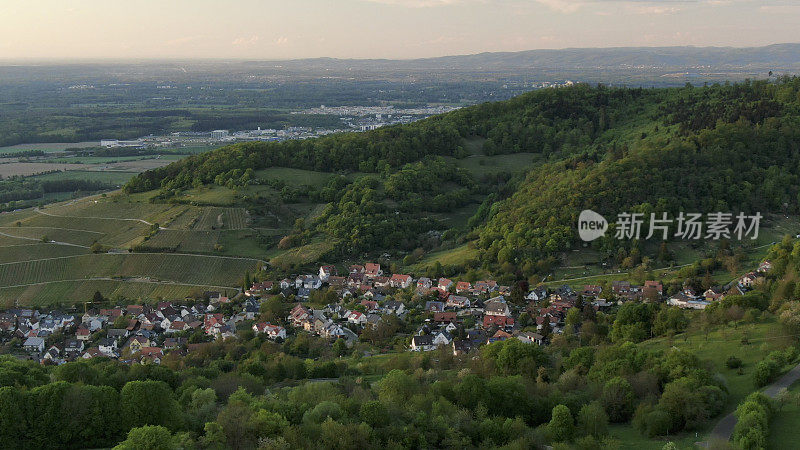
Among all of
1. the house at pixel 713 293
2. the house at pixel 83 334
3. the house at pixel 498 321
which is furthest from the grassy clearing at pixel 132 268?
the house at pixel 713 293

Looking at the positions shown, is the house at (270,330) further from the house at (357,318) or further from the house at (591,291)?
the house at (591,291)

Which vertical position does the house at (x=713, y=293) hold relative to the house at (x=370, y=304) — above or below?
above

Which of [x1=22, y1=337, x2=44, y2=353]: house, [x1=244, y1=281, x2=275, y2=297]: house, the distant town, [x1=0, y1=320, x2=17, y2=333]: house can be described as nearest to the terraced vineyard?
[x1=244, y1=281, x2=275, y2=297]: house

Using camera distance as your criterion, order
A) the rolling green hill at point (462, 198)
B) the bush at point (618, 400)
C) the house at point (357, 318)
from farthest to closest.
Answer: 1. the rolling green hill at point (462, 198)
2. the house at point (357, 318)
3. the bush at point (618, 400)

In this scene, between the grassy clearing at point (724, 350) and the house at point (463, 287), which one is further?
the house at point (463, 287)

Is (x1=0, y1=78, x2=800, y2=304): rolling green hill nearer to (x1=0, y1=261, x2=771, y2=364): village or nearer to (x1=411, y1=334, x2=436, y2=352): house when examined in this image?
(x1=0, y1=261, x2=771, y2=364): village

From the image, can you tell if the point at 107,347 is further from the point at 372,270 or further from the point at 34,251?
the point at 34,251

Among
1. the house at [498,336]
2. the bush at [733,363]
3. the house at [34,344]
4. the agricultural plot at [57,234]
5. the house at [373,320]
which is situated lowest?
the house at [34,344]
